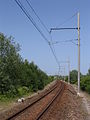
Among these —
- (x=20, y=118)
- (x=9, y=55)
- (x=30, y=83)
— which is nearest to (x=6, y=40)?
(x=9, y=55)

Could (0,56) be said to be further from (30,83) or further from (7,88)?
(30,83)

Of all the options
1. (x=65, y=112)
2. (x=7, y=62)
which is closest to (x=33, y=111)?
(x=65, y=112)

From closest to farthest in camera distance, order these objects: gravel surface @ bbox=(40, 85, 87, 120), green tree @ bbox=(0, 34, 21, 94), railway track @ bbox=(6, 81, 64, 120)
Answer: railway track @ bbox=(6, 81, 64, 120) < gravel surface @ bbox=(40, 85, 87, 120) < green tree @ bbox=(0, 34, 21, 94)

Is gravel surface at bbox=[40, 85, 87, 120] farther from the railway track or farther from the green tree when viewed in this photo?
the green tree

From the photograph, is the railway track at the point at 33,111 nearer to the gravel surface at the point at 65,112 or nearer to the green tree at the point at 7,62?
the gravel surface at the point at 65,112

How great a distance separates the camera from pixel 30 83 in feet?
147

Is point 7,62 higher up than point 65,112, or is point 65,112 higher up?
point 7,62

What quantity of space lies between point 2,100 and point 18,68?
227 inches

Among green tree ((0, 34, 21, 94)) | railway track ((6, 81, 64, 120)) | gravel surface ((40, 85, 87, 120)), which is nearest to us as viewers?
railway track ((6, 81, 64, 120))

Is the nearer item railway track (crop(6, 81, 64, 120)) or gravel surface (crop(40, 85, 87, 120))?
railway track (crop(6, 81, 64, 120))

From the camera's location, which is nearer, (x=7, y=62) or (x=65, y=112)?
(x=65, y=112)

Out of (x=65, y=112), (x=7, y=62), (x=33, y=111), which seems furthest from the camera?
(x=7, y=62)

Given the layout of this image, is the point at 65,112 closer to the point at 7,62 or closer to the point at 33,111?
the point at 33,111

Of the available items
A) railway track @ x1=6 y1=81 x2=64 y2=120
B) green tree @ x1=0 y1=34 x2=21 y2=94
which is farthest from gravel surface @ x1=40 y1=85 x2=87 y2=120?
green tree @ x1=0 y1=34 x2=21 y2=94
